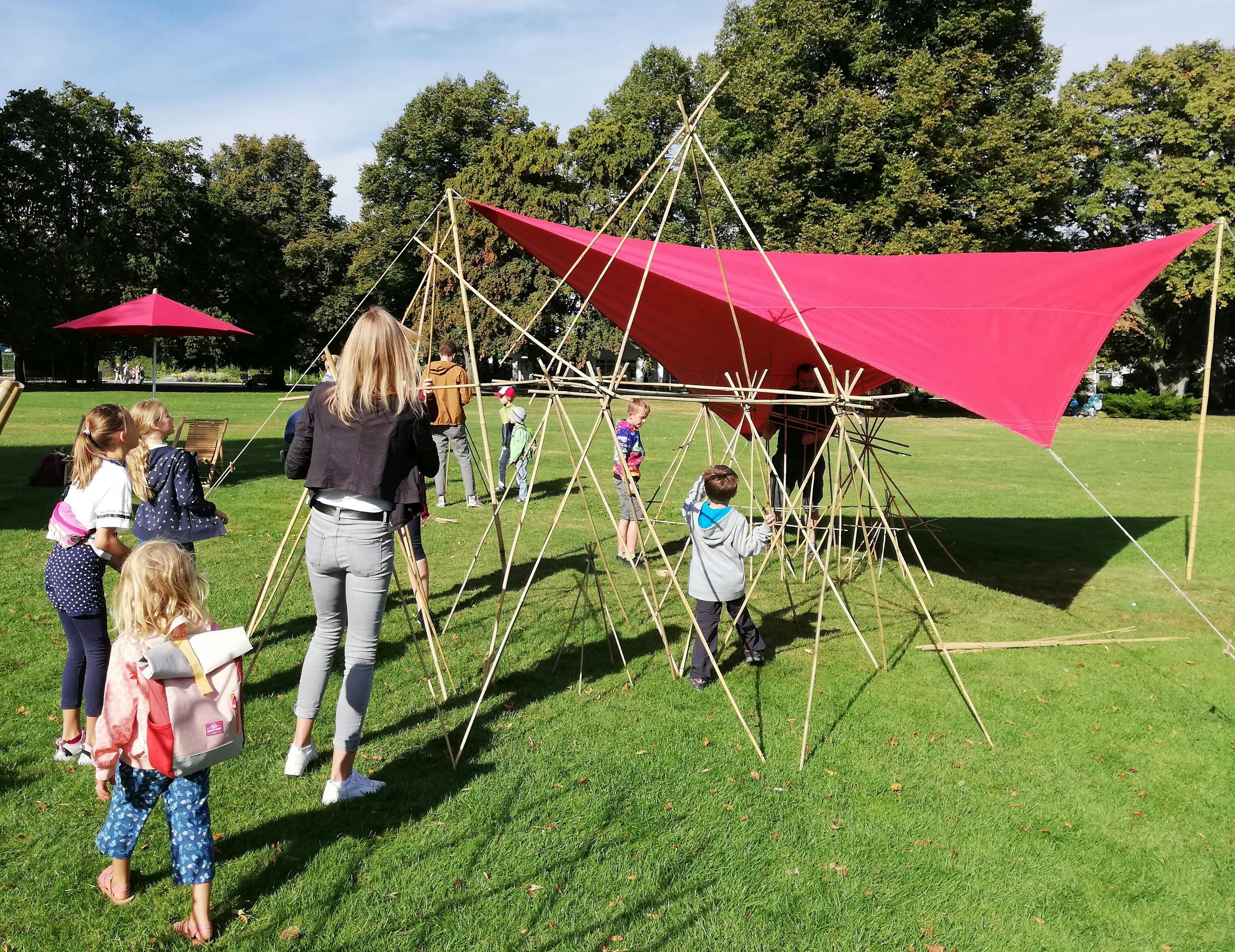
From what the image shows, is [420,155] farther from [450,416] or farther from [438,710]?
[438,710]

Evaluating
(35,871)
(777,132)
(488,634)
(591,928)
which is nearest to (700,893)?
(591,928)

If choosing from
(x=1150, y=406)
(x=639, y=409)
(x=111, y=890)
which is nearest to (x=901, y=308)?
(x=639, y=409)

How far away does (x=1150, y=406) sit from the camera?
94.6 feet

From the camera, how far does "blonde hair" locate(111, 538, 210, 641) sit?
2.57 m

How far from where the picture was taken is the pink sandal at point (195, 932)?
2615 millimetres

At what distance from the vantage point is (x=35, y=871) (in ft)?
9.63

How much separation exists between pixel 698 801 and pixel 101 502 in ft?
9.21

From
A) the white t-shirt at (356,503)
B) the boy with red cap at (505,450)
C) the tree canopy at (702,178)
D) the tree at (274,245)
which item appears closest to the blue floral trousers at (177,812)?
the white t-shirt at (356,503)

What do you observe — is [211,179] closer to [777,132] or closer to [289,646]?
[777,132]

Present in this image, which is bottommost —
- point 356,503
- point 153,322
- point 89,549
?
point 89,549

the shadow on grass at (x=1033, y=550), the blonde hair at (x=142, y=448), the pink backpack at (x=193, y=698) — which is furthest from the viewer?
the shadow on grass at (x=1033, y=550)

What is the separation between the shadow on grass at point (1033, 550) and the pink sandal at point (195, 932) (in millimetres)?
6332

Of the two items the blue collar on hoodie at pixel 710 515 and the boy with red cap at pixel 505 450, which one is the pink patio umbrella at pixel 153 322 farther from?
the blue collar on hoodie at pixel 710 515

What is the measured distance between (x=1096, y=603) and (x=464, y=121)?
117 ft
